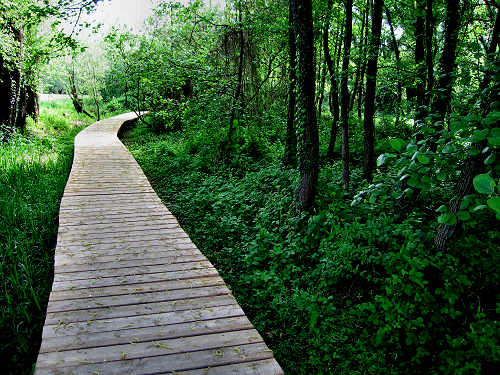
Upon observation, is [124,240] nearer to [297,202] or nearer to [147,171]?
[297,202]

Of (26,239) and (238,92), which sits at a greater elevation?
(238,92)

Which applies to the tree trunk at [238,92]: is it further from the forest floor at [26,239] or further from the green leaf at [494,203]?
the green leaf at [494,203]

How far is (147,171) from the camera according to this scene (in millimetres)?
10836

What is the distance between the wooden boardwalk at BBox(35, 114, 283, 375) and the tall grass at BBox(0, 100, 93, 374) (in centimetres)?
66

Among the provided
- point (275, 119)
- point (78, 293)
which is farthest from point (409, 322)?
point (275, 119)

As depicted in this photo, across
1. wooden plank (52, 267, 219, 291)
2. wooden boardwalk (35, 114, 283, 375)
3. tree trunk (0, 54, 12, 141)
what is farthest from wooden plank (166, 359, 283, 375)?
tree trunk (0, 54, 12, 141)

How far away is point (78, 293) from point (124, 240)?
4.42 feet

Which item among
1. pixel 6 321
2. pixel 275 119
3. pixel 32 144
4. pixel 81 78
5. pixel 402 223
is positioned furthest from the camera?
pixel 81 78

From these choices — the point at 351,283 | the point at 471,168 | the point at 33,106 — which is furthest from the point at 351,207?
the point at 33,106

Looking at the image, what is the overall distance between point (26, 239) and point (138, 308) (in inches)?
139

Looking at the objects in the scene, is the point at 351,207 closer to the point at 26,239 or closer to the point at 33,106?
the point at 26,239

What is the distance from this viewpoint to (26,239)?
5.43 m

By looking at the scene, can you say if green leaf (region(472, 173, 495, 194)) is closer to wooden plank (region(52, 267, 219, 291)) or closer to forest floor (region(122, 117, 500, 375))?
forest floor (region(122, 117, 500, 375))

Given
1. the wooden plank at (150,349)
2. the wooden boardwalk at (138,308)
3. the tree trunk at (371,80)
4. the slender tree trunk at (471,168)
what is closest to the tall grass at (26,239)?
the wooden boardwalk at (138,308)
